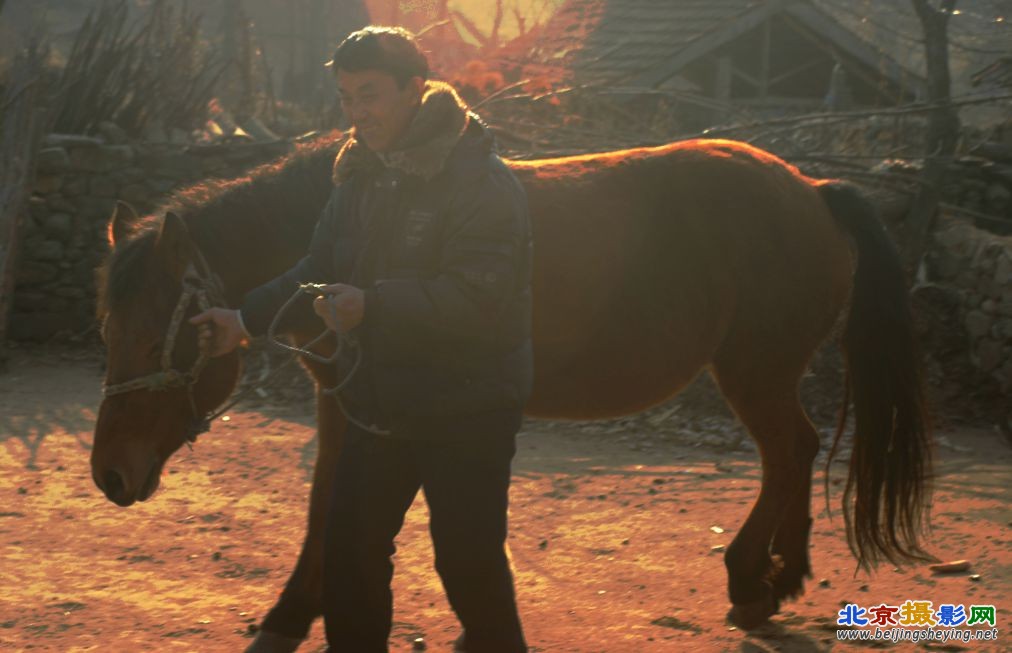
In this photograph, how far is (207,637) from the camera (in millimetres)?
3893

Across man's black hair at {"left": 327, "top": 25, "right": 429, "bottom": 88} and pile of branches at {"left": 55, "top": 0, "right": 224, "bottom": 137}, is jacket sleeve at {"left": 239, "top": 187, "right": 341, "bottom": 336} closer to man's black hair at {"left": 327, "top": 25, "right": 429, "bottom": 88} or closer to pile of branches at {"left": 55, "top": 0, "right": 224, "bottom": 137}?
man's black hair at {"left": 327, "top": 25, "right": 429, "bottom": 88}

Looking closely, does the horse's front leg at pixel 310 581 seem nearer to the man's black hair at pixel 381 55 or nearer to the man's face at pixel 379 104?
the man's face at pixel 379 104

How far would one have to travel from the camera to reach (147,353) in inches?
126

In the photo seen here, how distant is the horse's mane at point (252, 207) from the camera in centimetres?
347

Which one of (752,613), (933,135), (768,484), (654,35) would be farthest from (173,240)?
(654,35)

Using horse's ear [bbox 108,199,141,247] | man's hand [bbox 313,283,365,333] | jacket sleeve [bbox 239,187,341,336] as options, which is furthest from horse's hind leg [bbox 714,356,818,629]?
horse's ear [bbox 108,199,141,247]

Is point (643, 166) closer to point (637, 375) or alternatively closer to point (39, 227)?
point (637, 375)

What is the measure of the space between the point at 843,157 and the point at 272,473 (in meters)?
4.67

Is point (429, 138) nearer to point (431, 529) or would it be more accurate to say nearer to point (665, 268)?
point (431, 529)

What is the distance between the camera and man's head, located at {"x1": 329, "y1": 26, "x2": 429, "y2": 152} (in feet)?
8.59

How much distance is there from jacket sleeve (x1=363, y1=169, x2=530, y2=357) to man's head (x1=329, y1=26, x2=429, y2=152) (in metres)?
0.26

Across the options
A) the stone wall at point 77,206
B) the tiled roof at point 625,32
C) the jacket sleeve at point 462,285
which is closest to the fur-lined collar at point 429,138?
the jacket sleeve at point 462,285

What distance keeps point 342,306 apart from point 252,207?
1189mm

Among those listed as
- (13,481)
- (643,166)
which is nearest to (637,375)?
(643,166)
